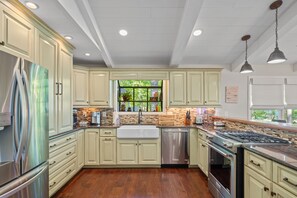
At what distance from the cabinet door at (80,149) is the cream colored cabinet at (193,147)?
2.21 metres

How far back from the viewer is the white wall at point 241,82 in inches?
180

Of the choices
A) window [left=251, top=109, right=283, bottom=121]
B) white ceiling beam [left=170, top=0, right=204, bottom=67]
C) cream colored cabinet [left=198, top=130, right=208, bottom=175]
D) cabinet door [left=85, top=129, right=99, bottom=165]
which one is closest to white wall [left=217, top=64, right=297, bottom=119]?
window [left=251, top=109, right=283, bottom=121]

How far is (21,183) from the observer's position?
153cm

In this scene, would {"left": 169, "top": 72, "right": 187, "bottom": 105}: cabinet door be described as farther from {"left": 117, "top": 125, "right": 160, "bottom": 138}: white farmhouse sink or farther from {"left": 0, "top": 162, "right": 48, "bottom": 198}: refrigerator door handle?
{"left": 0, "top": 162, "right": 48, "bottom": 198}: refrigerator door handle

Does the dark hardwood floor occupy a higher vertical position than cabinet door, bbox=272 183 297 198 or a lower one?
lower

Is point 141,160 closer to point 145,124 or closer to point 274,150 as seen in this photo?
point 145,124

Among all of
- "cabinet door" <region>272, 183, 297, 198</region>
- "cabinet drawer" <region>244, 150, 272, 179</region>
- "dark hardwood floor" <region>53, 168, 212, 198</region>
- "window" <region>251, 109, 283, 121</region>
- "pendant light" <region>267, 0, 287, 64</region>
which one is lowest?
"dark hardwood floor" <region>53, 168, 212, 198</region>

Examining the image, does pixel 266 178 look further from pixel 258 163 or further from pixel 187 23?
pixel 187 23

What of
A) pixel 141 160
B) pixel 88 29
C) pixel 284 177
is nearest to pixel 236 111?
pixel 141 160

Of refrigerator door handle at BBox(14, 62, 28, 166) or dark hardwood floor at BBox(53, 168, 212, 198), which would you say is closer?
refrigerator door handle at BBox(14, 62, 28, 166)

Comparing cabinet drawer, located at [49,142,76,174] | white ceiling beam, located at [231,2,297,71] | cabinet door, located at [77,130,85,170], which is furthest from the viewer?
cabinet door, located at [77,130,85,170]

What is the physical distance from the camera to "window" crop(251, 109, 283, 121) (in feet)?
15.2

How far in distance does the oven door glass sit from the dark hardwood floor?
1.46 ft

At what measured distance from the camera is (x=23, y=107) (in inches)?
60.8
